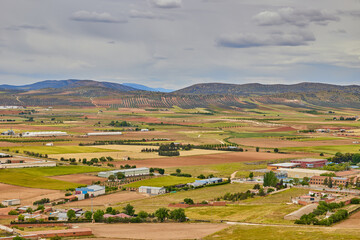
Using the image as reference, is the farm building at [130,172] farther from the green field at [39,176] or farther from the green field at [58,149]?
the green field at [58,149]

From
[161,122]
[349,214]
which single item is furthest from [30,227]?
[161,122]

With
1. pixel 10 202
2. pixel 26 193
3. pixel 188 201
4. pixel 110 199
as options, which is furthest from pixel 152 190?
pixel 10 202

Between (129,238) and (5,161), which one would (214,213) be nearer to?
(129,238)

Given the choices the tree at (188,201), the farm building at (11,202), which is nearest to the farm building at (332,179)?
the tree at (188,201)

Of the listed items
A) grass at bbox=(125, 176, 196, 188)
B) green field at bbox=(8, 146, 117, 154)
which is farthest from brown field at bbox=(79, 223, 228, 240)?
green field at bbox=(8, 146, 117, 154)

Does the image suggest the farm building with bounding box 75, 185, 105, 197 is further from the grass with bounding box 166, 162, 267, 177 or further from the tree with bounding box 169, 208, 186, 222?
the grass with bounding box 166, 162, 267, 177

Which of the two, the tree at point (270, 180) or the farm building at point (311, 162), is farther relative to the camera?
the farm building at point (311, 162)

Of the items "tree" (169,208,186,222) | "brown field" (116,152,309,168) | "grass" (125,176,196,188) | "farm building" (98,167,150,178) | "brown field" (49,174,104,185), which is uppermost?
"brown field" (116,152,309,168)
